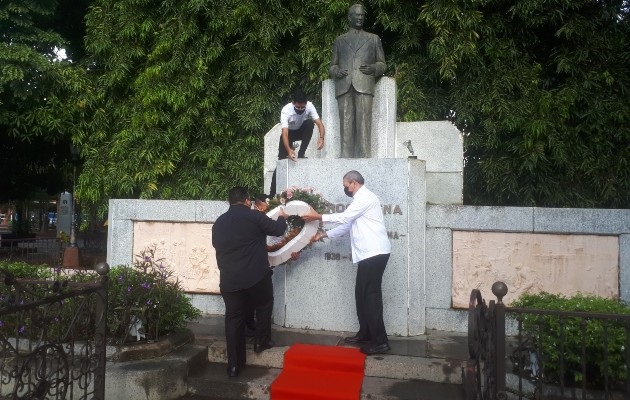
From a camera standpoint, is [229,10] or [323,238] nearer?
[323,238]

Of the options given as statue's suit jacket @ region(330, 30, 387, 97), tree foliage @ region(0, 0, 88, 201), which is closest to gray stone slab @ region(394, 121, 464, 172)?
statue's suit jacket @ region(330, 30, 387, 97)

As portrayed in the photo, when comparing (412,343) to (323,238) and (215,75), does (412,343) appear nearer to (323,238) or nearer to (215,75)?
(323,238)

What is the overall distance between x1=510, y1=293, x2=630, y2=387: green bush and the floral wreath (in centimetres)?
265

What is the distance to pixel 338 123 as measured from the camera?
7992mm

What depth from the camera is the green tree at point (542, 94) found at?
1012 cm

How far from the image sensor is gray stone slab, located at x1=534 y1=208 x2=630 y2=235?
6793mm

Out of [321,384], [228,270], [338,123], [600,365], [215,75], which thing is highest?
[215,75]

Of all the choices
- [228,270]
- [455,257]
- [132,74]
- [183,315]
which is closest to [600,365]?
[455,257]

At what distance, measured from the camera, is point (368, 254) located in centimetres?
569

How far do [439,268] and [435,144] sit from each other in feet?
6.51

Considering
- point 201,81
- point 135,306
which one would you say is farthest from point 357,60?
point 201,81

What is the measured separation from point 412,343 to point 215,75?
786 centimetres

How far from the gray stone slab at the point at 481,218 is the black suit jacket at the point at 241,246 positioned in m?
2.62

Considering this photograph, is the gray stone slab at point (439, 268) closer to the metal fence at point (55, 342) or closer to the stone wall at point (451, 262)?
the stone wall at point (451, 262)
